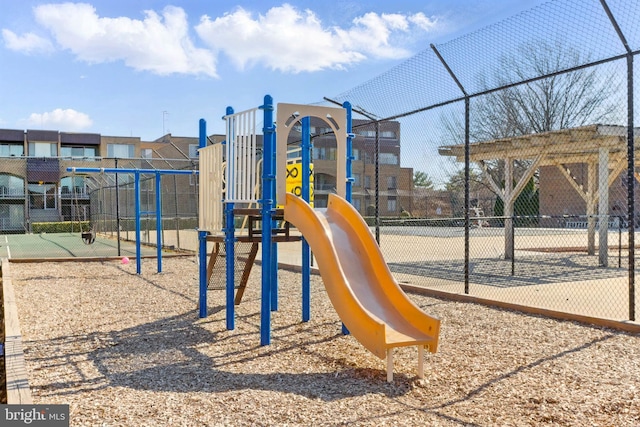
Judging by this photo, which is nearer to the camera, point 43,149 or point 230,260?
point 230,260

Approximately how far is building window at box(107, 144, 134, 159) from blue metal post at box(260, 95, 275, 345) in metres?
47.5

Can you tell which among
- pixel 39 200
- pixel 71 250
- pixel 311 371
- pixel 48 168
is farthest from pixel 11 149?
pixel 311 371

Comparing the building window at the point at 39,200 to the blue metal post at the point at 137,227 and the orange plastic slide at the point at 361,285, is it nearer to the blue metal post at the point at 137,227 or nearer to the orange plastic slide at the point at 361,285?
the blue metal post at the point at 137,227

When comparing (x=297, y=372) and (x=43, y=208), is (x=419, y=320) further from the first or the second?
A: (x=43, y=208)

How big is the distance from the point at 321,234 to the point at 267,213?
29.9 inches

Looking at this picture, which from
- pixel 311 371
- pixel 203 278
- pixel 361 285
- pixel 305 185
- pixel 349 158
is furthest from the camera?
pixel 203 278

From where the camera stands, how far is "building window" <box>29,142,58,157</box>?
153 feet

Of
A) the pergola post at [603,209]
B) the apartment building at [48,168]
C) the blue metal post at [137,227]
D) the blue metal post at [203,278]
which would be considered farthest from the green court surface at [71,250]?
the apartment building at [48,168]

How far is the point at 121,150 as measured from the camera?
2018 inches

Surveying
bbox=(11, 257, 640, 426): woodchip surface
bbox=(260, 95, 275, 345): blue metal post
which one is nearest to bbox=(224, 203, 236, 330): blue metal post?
bbox=(11, 257, 640, 426): woodchip surface

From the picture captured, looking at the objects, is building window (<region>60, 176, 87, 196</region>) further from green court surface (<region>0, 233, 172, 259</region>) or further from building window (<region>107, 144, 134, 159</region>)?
A: green court surface (<region>0, 233, 172, 259</region>)

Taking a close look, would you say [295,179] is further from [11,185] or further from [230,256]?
[11,185]

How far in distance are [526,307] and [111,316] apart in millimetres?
4799

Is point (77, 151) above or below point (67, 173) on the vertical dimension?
above
